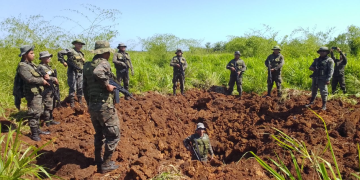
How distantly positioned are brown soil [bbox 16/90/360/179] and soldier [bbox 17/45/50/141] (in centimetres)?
34

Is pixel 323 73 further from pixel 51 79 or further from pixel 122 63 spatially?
pixel 51 79

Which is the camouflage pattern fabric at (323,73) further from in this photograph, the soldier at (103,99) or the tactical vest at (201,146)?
the soldier at (103,99)

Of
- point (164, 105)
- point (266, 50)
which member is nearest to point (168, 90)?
point (164, 105)

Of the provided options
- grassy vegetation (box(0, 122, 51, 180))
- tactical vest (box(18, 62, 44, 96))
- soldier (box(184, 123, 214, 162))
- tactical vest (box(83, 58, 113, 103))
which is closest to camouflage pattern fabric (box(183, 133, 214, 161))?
soldier (box(184, 123, 214, 162))

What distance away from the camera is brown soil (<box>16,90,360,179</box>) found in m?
3.63

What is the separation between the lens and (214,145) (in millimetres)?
5695

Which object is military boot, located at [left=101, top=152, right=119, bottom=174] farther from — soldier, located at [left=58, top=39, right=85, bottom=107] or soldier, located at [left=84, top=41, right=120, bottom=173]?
soldier, located at [left=58, top=39, right=85, bottom=107]

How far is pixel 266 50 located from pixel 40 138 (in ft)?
53.5

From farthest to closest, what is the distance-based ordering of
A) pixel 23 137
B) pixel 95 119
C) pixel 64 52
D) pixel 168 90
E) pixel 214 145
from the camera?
pixel 168 90 → pixel 64 52 → pixel 214 145 → pixel 23 137 → pixel 95 119

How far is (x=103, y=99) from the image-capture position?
3.52 meters

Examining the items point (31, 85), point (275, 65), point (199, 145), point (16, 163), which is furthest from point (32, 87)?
point (275, 65)

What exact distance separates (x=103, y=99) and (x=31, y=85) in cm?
189

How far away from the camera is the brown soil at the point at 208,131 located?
363 centimetres

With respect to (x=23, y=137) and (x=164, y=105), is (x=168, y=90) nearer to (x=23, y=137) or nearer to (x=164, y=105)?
(x=164, y=105)
